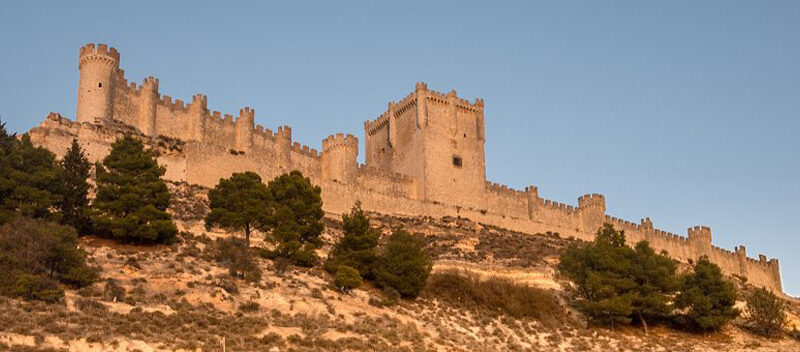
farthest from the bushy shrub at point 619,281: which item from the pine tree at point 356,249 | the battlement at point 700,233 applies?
the battlement at point 700,233

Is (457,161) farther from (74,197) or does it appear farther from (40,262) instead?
(40,262)

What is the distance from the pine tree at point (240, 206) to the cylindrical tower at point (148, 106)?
1131 centimetres

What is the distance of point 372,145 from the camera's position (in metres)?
65.6

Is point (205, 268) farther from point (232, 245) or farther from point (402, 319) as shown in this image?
point (402, 319)

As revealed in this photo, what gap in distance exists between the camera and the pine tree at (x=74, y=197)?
108 ft

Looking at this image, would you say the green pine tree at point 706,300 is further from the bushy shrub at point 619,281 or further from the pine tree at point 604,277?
the pine tree at point 604,277

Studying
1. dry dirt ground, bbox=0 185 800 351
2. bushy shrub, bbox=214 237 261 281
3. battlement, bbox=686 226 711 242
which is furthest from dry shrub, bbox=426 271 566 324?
battlement, bbox=686 226 711 242

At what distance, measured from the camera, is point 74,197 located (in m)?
33.6

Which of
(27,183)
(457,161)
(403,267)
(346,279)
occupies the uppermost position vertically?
(457,161)

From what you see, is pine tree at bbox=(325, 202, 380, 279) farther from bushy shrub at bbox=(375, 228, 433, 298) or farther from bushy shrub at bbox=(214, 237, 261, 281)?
bushy shrub at bbox=(214, 237, 261, 281)

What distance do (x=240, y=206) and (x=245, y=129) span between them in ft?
48.5

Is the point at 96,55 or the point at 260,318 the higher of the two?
the point at 96,55

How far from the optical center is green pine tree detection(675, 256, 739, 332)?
1455 inches

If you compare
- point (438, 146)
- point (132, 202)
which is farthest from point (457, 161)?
point (132, 202)
